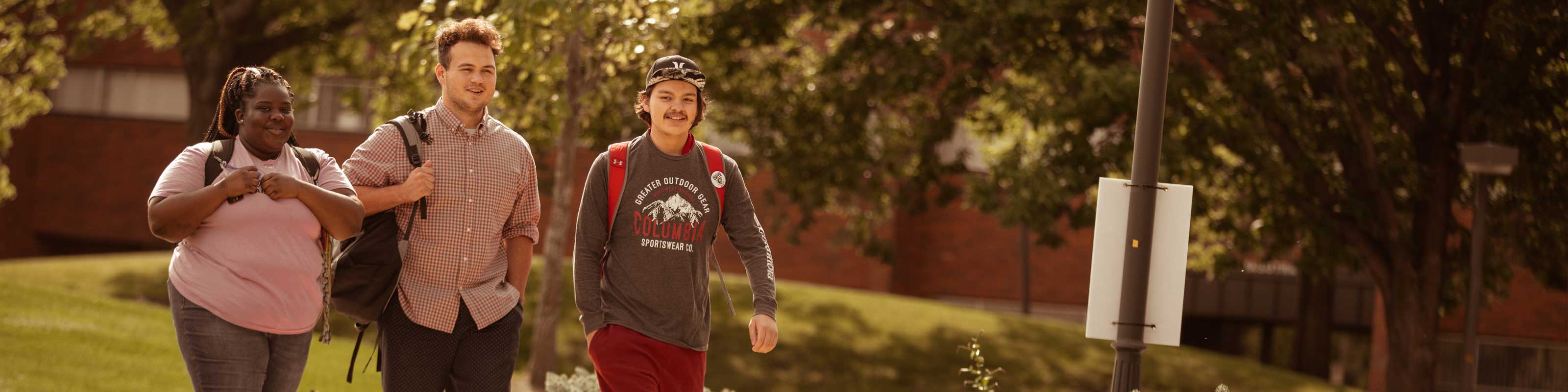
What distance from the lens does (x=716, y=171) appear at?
4.18m

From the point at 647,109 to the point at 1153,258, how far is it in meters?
2.58

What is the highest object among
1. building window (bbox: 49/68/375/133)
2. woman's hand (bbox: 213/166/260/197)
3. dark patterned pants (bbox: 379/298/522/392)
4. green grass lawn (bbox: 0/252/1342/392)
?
building window (bbox: 49/68/375/133)

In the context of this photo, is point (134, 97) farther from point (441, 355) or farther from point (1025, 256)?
point (441, 355)

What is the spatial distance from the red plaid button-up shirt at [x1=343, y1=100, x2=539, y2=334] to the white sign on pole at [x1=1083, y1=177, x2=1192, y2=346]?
2724 millimetres

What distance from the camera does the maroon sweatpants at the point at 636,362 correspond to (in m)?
3.94

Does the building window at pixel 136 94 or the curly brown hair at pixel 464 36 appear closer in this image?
the curly brown hair at pixel 464 36

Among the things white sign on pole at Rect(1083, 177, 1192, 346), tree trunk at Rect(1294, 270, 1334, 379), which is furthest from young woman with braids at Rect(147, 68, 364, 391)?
tree trunk at Rect(1294, 270, 1334, 379)

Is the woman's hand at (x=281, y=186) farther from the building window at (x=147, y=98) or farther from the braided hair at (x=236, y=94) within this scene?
the building window at (x=147, y=98)

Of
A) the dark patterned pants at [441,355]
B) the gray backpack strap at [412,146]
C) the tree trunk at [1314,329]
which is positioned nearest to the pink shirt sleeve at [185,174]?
the gray backpack strap at [412,146]

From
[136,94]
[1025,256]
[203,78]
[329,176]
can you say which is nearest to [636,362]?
[329,176]

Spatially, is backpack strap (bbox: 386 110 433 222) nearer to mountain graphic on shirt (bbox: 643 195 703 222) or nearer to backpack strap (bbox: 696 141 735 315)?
mountain graphic on shirt (bbox: 643 195 703 222)

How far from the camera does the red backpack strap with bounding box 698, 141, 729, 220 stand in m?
4.16

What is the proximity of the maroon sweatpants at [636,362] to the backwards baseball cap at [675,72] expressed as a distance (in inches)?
31.2

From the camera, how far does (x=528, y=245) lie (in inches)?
165
